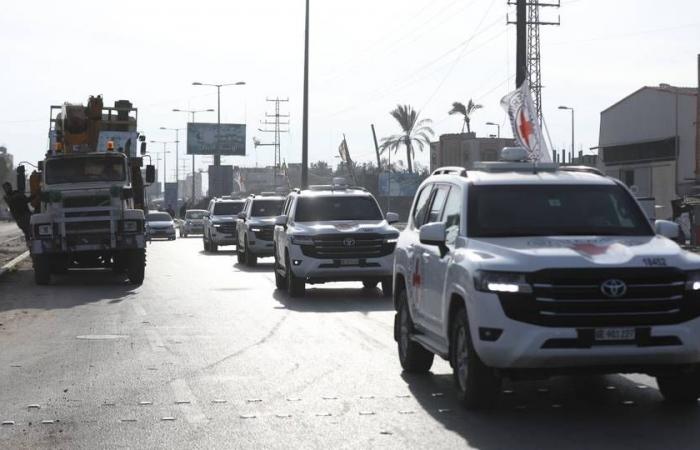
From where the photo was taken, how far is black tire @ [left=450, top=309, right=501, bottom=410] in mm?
8938

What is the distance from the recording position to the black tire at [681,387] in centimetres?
919

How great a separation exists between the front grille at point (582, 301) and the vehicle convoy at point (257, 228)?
76.7 ft

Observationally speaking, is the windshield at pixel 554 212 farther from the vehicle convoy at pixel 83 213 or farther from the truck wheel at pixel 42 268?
the truck wheel at pixel 42 268

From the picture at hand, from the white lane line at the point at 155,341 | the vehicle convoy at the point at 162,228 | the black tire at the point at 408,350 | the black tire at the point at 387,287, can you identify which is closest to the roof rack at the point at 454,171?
the black tire at the point at 408,350

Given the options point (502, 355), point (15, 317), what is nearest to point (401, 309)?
point (502, 355)

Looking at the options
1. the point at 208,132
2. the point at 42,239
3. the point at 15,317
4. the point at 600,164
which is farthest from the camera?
the point at 208,132

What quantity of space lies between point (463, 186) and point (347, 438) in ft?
9.47

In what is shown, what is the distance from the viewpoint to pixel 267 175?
197250 mm

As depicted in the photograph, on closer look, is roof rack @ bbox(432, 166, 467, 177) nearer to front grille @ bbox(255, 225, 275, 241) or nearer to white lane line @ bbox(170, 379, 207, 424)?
white lane line @ bbox(170, 379, 207, 424)

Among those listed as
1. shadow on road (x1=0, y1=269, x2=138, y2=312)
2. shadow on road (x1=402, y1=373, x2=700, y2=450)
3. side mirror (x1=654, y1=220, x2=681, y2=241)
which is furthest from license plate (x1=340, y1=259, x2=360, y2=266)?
side mirror (x1=654, y1=220, x2=681, y2=241)

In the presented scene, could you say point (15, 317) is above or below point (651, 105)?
below

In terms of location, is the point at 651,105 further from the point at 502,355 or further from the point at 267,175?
the point at 267,175

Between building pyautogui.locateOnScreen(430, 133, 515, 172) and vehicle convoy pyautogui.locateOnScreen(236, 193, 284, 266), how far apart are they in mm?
61186

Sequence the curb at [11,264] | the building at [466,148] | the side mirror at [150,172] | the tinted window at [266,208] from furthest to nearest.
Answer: the building at [466,148] → the tinted window at [266,208] → the curb at [11,264] → the side mirror at [150,172]
